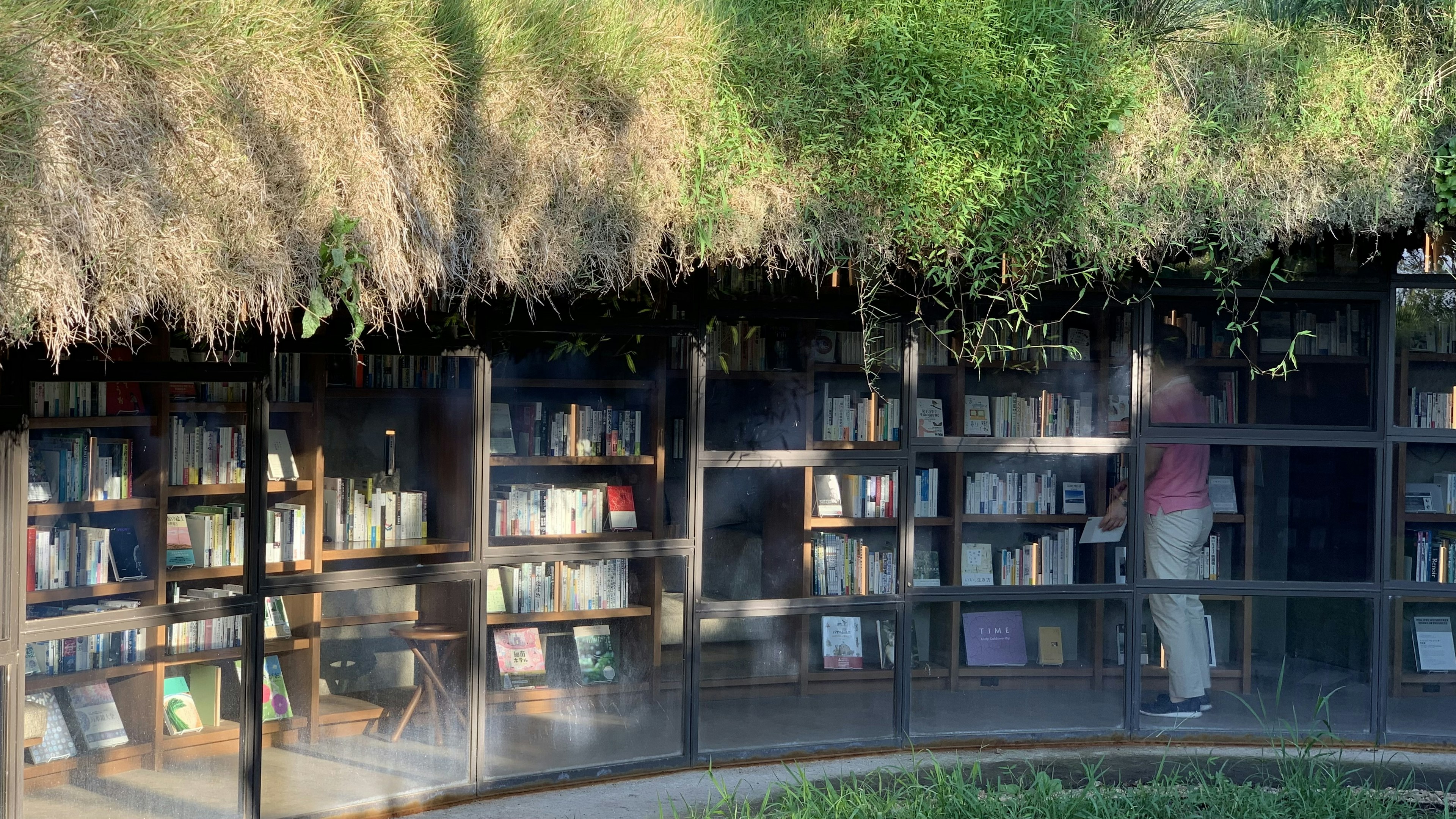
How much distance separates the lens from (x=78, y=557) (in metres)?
4.12

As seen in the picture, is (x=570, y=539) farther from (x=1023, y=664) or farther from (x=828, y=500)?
(x=1023, y=664)

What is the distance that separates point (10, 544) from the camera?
3855mm

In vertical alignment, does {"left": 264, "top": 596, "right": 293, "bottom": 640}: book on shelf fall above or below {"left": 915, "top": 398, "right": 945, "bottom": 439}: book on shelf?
below

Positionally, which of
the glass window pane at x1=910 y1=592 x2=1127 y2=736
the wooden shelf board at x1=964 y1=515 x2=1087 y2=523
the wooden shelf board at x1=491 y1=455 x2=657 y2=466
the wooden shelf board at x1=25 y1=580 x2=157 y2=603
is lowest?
the glass window pane at x1=910 y1=592 x2=1127 y2=736

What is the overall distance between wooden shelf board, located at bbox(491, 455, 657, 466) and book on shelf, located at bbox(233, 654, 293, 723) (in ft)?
3.60

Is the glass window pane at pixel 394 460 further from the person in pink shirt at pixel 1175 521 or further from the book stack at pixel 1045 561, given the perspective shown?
the person in pink shirt at pixel 1175 521

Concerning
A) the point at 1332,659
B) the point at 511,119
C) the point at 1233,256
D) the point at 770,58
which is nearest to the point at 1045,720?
the point at 1332,659

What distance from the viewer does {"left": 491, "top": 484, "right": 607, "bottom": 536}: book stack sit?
5.04m

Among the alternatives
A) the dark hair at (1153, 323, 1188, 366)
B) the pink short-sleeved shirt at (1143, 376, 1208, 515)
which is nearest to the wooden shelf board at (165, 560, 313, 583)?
the pink short-sleeved shirt at (1143, 376, 1208, 515)

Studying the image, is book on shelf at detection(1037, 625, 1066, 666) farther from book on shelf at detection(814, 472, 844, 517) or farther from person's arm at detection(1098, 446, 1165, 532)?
book on shelf at detection(814, 472, 844, 517)

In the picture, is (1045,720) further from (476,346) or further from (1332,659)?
(476,346)

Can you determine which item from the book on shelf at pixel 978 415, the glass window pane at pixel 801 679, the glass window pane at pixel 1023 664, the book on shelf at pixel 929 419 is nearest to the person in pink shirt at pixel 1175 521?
the glass window pane at pixel 1023 664

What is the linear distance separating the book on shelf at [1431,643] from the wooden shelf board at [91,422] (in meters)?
5.39

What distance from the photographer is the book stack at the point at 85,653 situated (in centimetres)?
396
